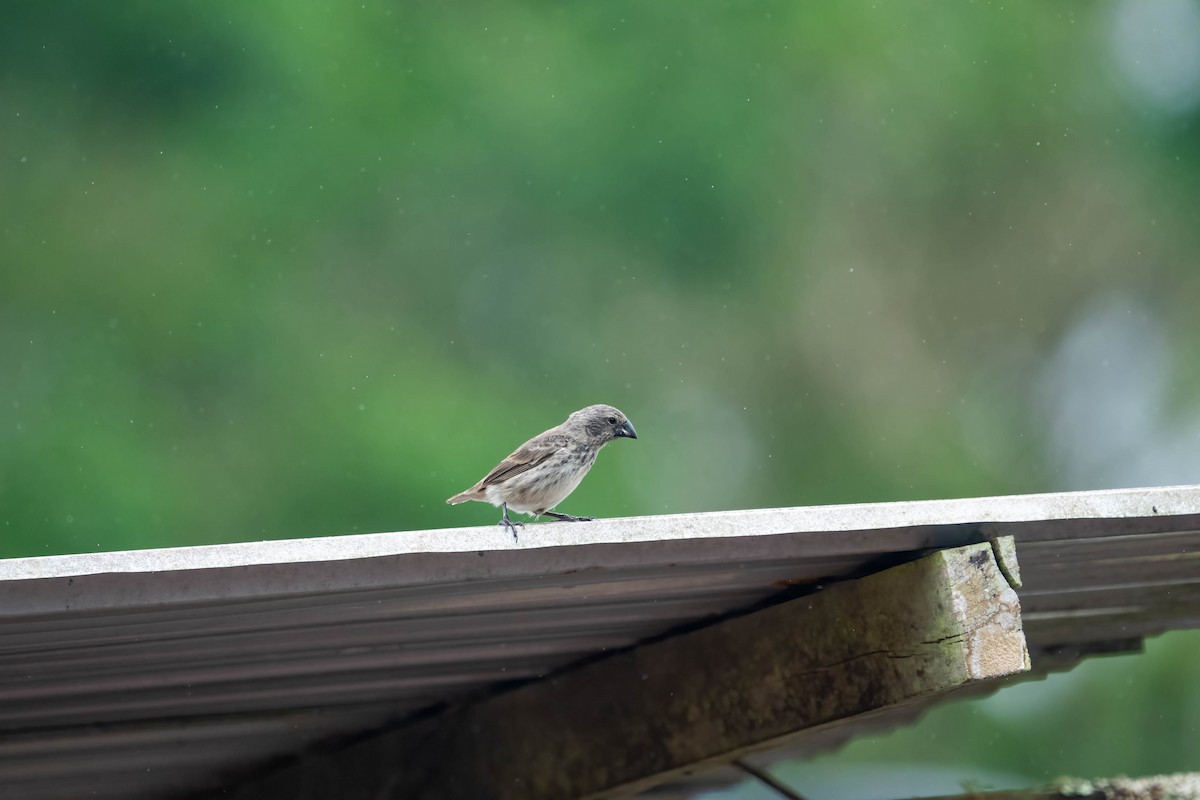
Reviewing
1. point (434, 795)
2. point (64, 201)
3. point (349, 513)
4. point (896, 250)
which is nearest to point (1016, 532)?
point (434, 795)

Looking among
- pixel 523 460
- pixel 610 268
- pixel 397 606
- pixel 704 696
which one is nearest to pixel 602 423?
pixel 523 460

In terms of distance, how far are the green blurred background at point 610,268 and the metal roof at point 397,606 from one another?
8.18m

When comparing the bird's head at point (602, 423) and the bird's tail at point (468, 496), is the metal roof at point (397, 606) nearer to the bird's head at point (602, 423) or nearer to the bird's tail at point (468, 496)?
the bird's tail at point (468, 496)

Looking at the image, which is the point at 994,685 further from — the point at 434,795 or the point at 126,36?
the point at 126,36

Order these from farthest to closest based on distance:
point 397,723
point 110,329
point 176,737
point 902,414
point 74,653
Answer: point 902,414 → point 110,329 → point 397,723 → point 176,737 → point 74,653

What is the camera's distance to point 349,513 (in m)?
12.7

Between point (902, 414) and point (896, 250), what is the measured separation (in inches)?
82.9

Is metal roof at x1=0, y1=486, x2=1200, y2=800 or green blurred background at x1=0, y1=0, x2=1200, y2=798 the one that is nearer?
metal roof at x1=0, y1=486, x2=1200, y2=800

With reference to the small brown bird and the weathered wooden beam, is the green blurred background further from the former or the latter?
the weathered wooden beam

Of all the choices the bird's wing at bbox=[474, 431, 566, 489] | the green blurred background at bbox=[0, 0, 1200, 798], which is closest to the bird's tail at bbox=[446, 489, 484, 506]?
the bird's wing at bbox=[474, 431, 566, 489]

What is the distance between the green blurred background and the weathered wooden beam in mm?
8205

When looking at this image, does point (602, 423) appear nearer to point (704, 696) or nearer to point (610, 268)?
point (704, 696)

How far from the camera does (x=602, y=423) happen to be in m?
5.44

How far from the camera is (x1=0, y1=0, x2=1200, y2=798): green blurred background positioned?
44.4 feet
